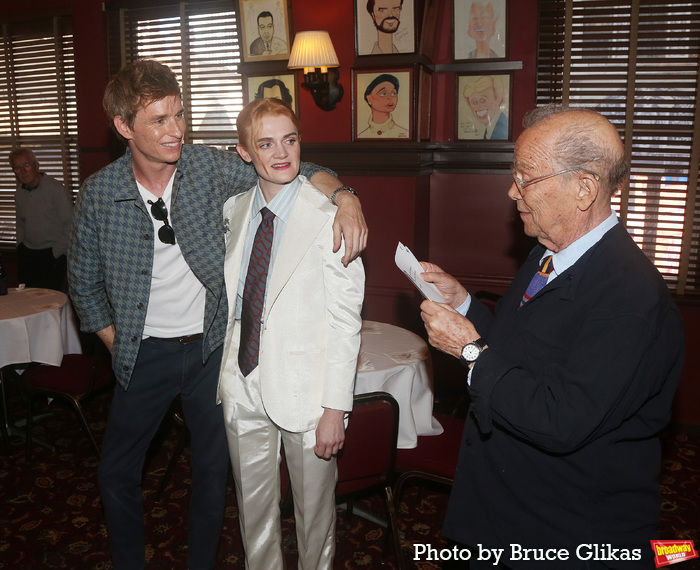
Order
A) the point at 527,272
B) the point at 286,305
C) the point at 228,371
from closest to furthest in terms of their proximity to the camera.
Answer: the point at 527,272 < the point at 286,305 < the point at 228,371

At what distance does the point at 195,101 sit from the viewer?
16.9 feet

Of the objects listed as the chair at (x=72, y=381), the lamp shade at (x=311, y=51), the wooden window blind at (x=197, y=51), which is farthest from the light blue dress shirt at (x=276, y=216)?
the wooden window blind at (x=197, y=51)

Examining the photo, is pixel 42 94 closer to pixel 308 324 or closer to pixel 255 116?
pixel 255 116

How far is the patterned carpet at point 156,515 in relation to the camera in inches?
111

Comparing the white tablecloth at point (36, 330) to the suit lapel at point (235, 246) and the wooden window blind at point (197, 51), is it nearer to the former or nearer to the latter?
the wooden window blind at point (197, 51)

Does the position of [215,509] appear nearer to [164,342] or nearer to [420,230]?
[164,342]

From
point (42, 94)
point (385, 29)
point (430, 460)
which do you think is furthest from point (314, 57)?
point (42, 94)

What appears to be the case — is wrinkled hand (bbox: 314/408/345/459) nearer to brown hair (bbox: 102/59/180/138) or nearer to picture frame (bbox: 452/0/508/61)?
brown hair (bbox: 102/59/180/138)

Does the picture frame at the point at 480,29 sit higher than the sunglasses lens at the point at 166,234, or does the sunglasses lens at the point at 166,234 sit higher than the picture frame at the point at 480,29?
the picture frame at the point at 480,29

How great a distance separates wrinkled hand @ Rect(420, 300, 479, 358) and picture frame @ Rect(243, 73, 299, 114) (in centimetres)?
325

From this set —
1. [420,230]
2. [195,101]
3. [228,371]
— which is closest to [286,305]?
[228,371]

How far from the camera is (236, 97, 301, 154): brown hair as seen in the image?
188 centimetres

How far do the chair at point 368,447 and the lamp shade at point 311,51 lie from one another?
8.05 ft

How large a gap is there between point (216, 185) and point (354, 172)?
230 centimetres
